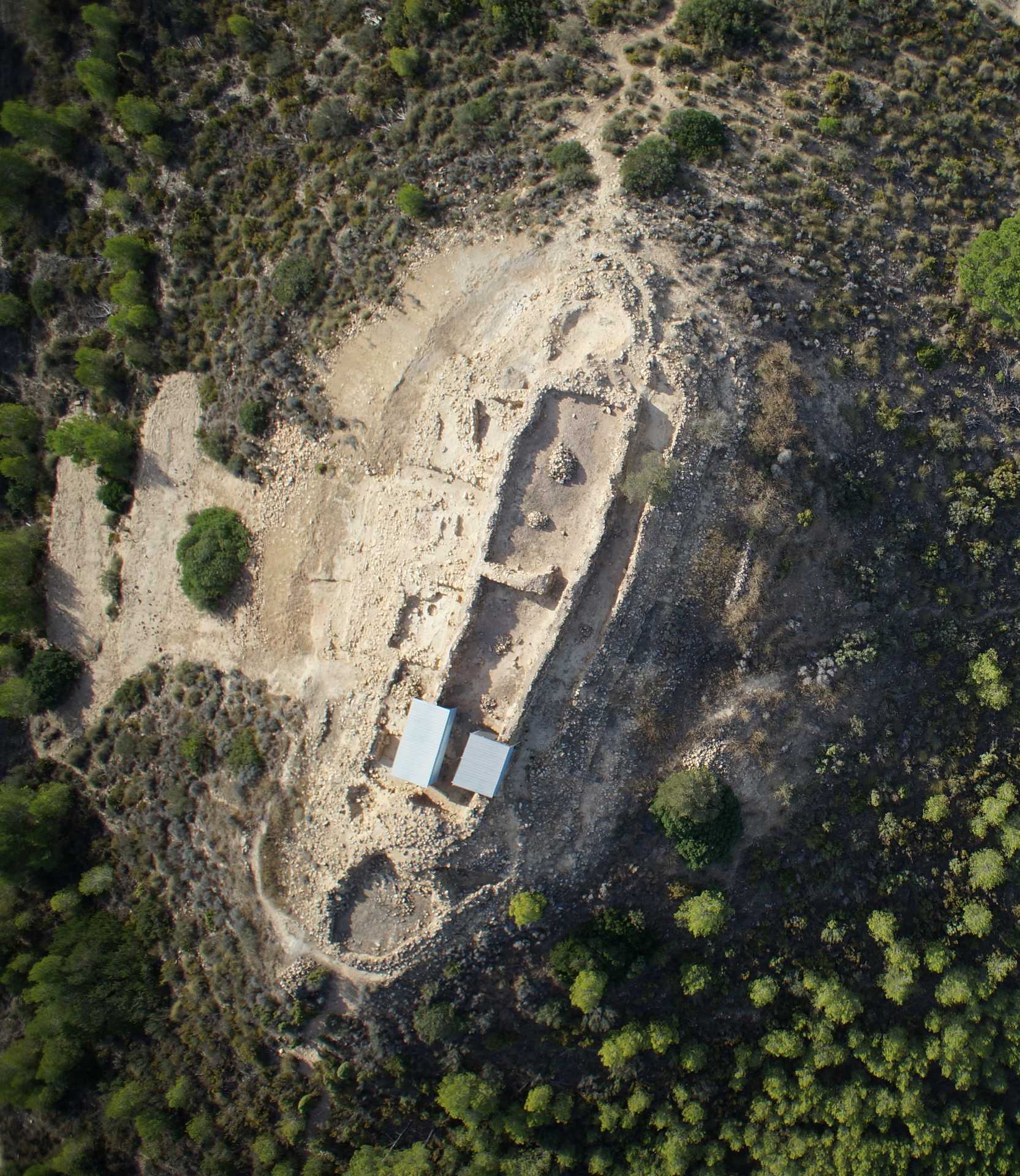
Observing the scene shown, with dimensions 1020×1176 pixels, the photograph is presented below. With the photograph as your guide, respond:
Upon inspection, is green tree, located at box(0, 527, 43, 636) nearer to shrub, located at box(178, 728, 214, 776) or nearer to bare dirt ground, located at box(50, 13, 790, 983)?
shrub, located at box(178, 728, 214, 776)

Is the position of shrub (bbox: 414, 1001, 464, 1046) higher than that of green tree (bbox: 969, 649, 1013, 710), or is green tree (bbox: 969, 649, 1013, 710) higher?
green tree (bbox: 969, 649, 1013, 710)

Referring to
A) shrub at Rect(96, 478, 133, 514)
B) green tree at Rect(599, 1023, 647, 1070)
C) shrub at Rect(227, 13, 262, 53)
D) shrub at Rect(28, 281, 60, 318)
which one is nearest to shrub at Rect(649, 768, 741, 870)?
green tree at Rect(599, 1023, 647, 1070)

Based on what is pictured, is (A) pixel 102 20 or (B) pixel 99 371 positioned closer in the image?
(A) pixel 102 20

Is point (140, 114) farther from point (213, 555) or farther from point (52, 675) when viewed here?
point (52, 675)

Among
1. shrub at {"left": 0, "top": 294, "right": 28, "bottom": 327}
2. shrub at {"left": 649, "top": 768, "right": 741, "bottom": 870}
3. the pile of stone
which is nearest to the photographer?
the pile of stone

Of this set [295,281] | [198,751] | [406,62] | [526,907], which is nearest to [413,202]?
[295,281]

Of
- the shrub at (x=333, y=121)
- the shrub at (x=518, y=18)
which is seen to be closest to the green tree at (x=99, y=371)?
the shrub at (x=333, y=121)
